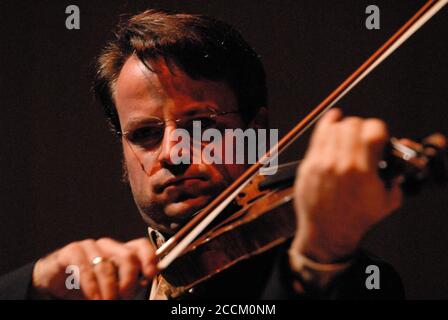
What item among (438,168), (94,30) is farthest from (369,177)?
(94,30)

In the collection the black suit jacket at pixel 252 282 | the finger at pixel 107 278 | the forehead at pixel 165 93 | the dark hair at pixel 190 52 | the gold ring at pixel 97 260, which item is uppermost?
the dark hair at pixel 190 52

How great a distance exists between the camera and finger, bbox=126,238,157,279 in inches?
29.1

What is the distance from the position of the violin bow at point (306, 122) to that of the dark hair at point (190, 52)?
26cm

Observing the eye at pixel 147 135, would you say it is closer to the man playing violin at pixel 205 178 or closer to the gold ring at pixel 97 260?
the man playing violin at pixel 205 178

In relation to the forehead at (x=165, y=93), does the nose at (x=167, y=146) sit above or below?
below

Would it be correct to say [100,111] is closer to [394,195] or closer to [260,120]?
[260,120]

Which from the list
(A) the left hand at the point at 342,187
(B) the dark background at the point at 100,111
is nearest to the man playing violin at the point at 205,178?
(A) the left hand at the point at 342,187

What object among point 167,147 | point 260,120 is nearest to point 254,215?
point 167,147

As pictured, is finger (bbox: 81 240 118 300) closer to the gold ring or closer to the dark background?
the gold ring

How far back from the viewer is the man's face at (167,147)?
36.3 inches
